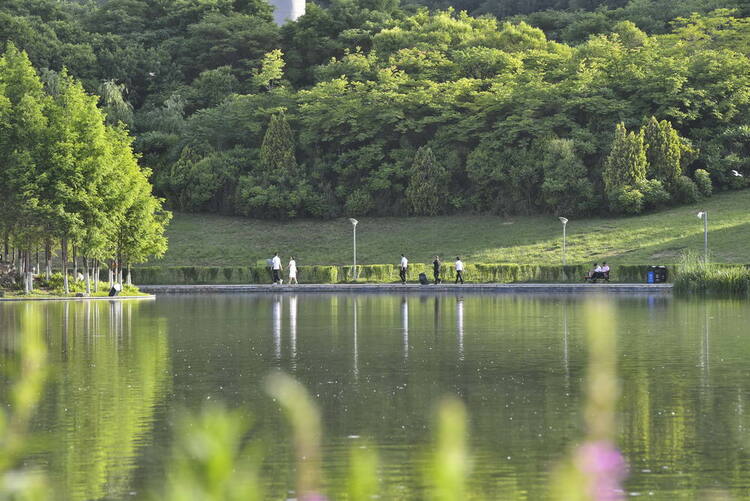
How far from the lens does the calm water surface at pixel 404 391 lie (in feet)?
33.3

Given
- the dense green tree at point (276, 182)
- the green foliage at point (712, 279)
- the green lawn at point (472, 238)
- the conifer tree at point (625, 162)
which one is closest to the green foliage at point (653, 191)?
the conifer tree at point (625, 162)

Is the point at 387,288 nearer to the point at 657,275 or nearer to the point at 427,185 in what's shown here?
the point at 657,275

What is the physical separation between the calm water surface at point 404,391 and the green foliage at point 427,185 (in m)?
39.3

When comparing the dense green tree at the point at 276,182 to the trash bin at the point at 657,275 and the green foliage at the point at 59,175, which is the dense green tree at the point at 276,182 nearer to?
the green foliage at the point at 59,175

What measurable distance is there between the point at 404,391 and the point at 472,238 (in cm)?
4935

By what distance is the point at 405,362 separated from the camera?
18984 mm

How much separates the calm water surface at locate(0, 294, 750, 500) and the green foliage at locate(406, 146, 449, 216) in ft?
129

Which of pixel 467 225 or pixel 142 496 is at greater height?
pixel 467 225

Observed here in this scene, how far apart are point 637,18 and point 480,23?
1217 centimetres

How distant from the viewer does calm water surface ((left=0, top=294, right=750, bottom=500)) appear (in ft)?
33.3

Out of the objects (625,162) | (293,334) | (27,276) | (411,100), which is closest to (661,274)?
(625,162)

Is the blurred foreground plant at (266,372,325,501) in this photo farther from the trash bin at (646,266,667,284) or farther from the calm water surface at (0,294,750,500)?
the trash bin at (646,266,667,284)

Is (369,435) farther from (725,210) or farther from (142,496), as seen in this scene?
(725,210)

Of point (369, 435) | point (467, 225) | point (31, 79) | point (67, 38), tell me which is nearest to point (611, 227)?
point (467, 225)
